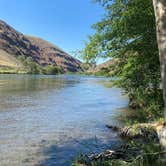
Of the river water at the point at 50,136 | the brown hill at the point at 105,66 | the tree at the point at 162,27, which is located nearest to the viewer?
the tree at the point at 162,27

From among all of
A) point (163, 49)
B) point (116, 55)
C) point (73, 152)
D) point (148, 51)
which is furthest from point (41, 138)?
point (163, 49)

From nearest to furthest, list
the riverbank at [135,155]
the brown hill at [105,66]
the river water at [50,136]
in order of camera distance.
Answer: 1. the riverbank at [135,155]
2. the river water at [50,136]
3. the brown hill at [105,66]

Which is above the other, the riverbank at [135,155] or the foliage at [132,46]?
the foliage at [132,46]

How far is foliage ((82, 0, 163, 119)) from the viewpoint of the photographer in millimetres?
14589

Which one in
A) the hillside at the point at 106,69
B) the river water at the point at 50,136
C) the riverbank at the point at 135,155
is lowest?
the river water at the point at 50,136

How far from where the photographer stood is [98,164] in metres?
9.39

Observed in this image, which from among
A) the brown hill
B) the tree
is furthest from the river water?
the tree

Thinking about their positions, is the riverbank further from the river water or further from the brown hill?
the brown hill

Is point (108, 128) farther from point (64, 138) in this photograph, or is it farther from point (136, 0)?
point (136, 0)

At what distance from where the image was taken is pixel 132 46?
1551 cm

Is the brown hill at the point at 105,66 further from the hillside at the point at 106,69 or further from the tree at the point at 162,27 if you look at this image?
the tree at the point at 162,27

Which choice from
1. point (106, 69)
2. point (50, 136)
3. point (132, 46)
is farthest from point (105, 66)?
point (50, 136)

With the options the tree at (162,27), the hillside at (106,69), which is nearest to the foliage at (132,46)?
the hillside at (106,69)

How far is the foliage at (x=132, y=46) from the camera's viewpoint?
14.6 metres
